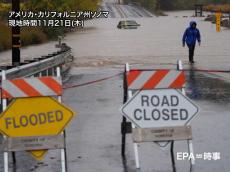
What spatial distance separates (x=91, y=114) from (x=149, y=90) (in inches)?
212

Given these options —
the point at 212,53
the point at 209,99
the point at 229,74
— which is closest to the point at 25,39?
the point at 212,53

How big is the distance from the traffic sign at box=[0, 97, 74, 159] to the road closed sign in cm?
86

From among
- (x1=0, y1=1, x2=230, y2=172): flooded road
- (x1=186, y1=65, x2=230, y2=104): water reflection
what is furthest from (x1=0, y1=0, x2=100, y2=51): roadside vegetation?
(x1=186, y1=65, x2=230, y2=104): water reflection

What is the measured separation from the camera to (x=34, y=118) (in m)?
9.03

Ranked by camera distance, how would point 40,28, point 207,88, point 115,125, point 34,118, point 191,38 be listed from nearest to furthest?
1. point 34,118
2. point 115,125
3. point 207,88
4. point 191,38
5. point 40,28

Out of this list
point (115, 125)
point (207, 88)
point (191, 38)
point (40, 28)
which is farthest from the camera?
point (40, 28)

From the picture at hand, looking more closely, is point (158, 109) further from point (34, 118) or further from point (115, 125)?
point (115, 125)

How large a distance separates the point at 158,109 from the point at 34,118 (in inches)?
65.6

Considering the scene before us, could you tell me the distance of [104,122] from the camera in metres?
13.3

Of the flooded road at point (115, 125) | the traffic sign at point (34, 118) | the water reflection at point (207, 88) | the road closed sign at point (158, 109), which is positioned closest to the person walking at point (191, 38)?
the flooded road at point (115, 125)

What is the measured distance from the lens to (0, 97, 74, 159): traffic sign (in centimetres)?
898

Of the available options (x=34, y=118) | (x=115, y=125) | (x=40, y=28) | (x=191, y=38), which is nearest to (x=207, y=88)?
(x=115, y=125)

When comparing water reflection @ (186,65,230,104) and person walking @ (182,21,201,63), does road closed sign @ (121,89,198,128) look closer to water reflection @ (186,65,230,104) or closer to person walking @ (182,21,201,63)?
water reflection @ (186,65,230,104)

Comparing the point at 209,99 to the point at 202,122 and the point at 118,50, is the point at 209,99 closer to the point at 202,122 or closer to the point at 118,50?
the point at 202,122
